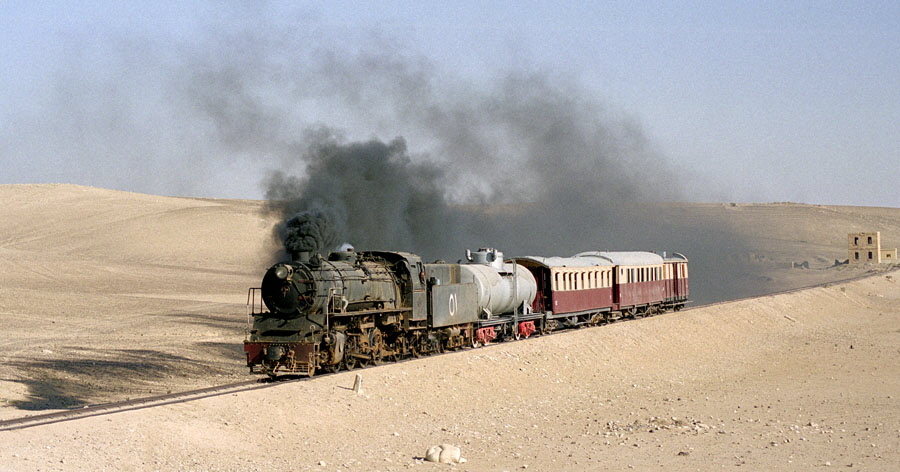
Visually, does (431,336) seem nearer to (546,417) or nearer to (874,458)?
(546,417)

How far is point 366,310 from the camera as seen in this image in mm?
22688

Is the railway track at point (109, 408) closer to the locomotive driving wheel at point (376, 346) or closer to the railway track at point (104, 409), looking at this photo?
the railway track at point (104, 409)

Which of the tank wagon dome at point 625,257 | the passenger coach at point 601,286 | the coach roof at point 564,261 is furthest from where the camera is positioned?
the tank wagon dome at point 625,257

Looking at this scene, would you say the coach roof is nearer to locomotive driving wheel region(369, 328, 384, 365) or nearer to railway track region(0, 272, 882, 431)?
locomotive driving wheel region(369, 328, 384, 365)

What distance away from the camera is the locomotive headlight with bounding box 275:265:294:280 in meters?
20.7

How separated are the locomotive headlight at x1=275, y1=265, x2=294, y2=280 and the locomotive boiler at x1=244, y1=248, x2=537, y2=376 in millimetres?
23

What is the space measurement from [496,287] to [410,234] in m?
25.3

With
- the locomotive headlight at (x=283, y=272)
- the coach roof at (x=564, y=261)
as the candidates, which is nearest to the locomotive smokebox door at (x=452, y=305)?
the locomotive headlight at (x=283, y=272)

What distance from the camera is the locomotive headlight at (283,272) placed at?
2070 cm

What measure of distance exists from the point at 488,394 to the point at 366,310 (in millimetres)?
3828

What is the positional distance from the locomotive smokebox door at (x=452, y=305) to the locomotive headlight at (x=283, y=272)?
6060 millimetres

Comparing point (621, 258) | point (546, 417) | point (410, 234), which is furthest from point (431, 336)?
point (410, 234)

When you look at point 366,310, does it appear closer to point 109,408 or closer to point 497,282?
point 109,408

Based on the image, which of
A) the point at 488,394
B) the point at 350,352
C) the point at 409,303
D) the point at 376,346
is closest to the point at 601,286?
the point at 409,303
